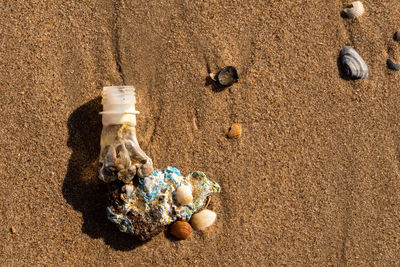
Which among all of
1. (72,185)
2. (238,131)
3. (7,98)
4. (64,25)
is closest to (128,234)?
(72,185)

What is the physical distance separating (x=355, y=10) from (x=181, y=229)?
1.98 m

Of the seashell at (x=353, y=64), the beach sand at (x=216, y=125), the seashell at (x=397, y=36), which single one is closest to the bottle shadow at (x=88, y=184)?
the beach sand at (x=216, y=125)

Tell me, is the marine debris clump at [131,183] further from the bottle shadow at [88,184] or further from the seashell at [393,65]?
the seashell at [393,65]

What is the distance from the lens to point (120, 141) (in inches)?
102

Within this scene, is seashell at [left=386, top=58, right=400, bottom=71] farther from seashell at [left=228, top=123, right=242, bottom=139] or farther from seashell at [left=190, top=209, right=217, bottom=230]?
seashell at [left=190, top=209, right=217, bottom=230]

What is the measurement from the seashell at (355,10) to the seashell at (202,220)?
1.75m

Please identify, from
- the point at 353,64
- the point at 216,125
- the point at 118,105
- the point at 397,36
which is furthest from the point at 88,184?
the point at 397,36

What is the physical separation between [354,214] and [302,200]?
0.39 metres

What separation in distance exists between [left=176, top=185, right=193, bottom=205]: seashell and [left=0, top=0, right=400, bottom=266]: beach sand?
0.62 ft

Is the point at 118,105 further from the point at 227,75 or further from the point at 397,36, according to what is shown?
the point at 397,36

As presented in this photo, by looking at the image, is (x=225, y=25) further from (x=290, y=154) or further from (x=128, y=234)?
(x=128, y=234)

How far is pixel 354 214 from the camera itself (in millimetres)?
2889

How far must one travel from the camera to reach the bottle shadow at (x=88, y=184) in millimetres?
2695

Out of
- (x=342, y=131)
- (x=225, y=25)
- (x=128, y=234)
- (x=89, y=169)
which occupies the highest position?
(x=225, y=25)
